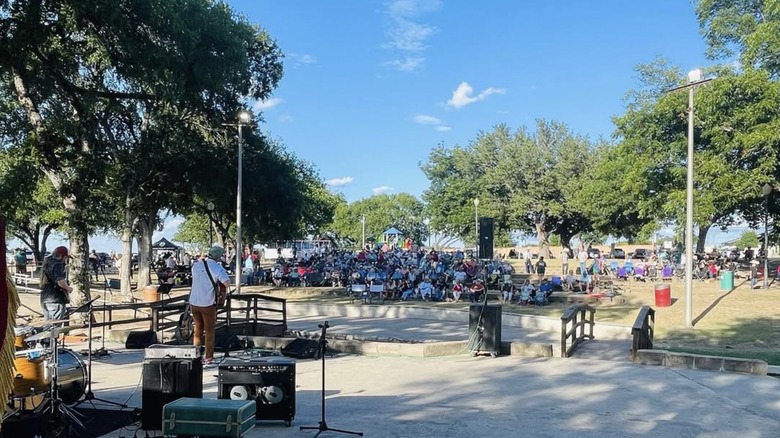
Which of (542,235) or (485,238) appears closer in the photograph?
(485,238)

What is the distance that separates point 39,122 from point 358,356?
10601 mm

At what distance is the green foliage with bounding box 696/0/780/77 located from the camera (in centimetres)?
2653

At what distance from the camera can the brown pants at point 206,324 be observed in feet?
31.6

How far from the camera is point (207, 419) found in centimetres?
513

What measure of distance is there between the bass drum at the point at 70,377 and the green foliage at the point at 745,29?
92.0ft

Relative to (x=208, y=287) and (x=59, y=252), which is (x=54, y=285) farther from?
(x=208, y=287)

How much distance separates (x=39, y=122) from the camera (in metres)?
16.1

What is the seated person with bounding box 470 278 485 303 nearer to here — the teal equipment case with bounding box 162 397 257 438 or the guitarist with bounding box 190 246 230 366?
the guitarist with bounding box 190 246 230 366

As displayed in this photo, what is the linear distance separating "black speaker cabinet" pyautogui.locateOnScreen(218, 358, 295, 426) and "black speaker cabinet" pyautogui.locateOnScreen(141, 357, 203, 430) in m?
0.36

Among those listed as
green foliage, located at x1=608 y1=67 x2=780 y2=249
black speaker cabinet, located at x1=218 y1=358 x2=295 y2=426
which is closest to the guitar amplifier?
black speaker cabinet, located at x1=218 y1=358 x2=295 y2=426

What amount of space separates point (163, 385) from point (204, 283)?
11.1ft

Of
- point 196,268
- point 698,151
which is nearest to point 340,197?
point 698,151

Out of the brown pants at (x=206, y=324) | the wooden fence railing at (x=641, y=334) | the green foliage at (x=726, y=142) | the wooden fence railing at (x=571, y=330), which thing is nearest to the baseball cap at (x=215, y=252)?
the brown pants at (x=206, y=324)

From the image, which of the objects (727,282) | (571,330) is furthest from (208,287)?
(727,282)
